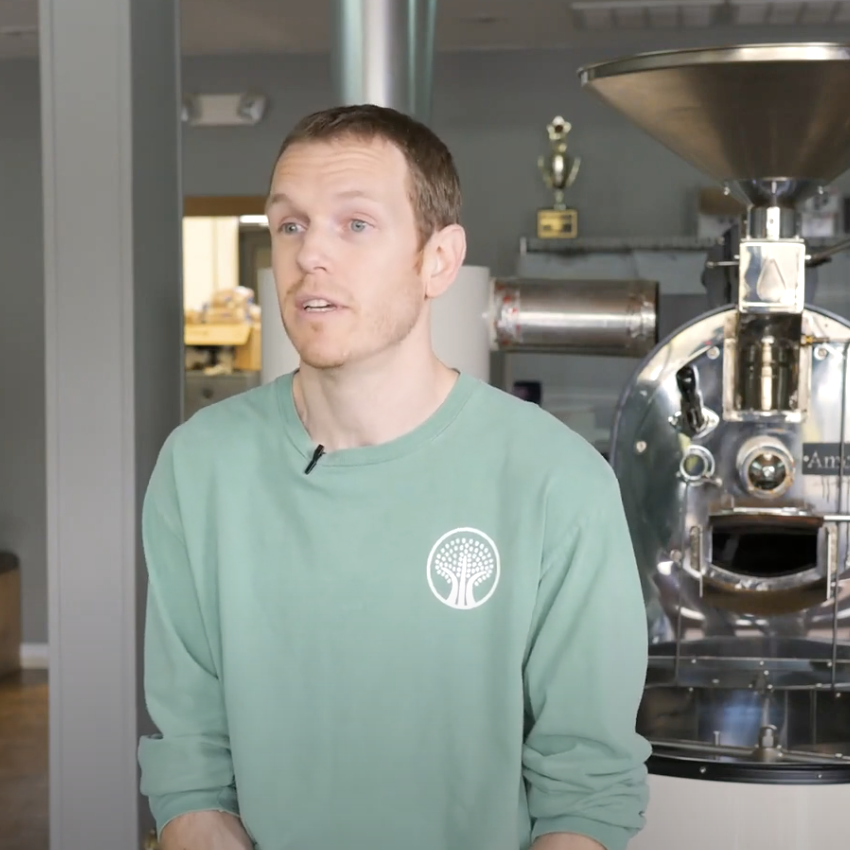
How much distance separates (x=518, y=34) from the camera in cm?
524

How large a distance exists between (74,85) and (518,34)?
10.8ft

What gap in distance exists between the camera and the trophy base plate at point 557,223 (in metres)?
5.23

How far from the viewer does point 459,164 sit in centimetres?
555

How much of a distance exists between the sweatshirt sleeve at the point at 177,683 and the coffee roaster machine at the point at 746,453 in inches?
32.4

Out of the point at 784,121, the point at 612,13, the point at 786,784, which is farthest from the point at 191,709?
the point at 612,13

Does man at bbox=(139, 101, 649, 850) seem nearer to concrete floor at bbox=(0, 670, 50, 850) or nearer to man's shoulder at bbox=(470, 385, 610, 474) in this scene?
man's shoulder at bbox=(470, 385, 610, 474)

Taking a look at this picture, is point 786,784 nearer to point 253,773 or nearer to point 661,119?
point 253,773

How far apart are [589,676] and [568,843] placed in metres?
0.15

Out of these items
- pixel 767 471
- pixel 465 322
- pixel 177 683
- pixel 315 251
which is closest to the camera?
pixel 315 251

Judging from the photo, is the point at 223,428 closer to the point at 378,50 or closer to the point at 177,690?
the point at 177,690

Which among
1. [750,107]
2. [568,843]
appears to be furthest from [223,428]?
[750,107]

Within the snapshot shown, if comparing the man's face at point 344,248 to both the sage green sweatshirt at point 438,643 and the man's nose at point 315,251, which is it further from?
the sage green sweatshirt at point 438,643

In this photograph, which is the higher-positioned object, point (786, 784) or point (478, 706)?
point (478, 706)

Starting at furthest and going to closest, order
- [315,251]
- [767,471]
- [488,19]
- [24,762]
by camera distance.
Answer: [488,19] → [24,762] → [767,471] → [315,251]
